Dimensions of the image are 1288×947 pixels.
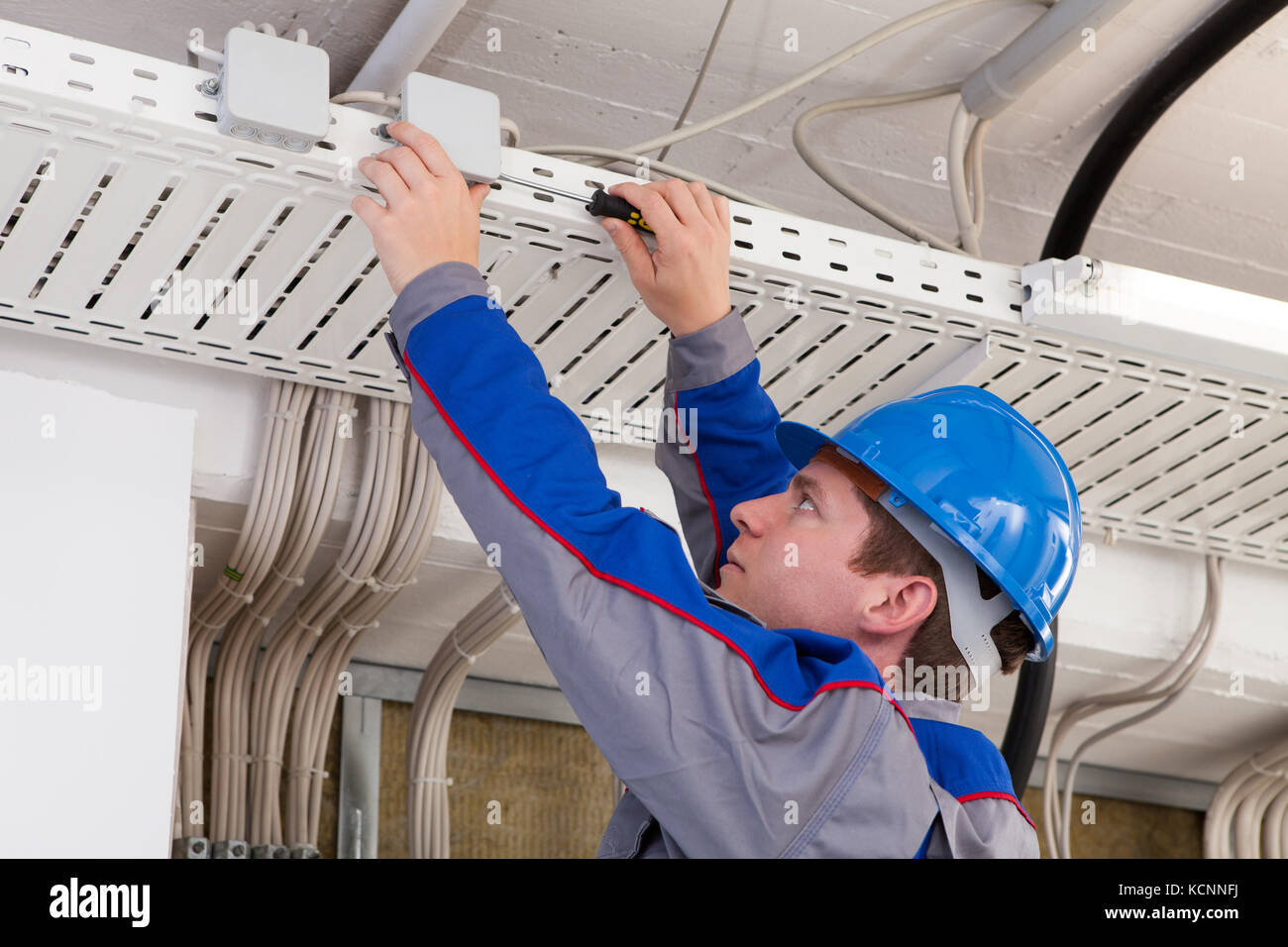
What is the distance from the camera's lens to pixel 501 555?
0.99m

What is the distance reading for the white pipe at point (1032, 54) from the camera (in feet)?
4.51

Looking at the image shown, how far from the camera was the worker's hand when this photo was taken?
1.17 meters

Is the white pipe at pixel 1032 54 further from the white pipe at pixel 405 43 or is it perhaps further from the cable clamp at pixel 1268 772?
the cable clamp at pixel 1268 772

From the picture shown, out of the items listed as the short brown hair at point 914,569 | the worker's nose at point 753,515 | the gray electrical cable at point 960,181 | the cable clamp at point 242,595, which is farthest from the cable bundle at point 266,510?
the gray electrical cable at point 960,181

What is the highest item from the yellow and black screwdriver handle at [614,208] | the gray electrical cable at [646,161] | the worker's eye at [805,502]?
the gray electrical cable at [646,161]

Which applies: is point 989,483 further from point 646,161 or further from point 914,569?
point 646,161

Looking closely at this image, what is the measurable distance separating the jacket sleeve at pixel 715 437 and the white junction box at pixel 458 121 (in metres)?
0.23

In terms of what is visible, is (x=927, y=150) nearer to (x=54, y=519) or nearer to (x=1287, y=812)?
(x=54, y=519)

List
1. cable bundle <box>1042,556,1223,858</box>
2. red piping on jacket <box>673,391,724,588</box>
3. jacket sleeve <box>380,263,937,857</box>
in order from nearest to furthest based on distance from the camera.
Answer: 1. jacket sleeve <box>380,263,937,857</box>
2. red piping on jacket <box>673,391,724,588</box>
3. cable bundle <box>1042,556,1223,858</box>

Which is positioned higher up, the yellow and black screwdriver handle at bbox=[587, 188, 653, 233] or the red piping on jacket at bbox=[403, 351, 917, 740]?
the yellow and black screwdriver handle at bbox=[587, 188, 653, 233]

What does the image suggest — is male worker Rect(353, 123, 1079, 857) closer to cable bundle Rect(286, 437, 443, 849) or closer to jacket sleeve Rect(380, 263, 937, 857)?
jacket sleeve Rect(380, 263, 937, 857)

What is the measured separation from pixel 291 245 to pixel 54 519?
289 millimetres

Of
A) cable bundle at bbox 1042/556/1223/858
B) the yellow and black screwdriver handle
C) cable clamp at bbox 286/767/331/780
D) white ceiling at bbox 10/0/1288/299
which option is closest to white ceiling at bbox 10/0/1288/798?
white ceiling at bbox 10/0/1288/299
